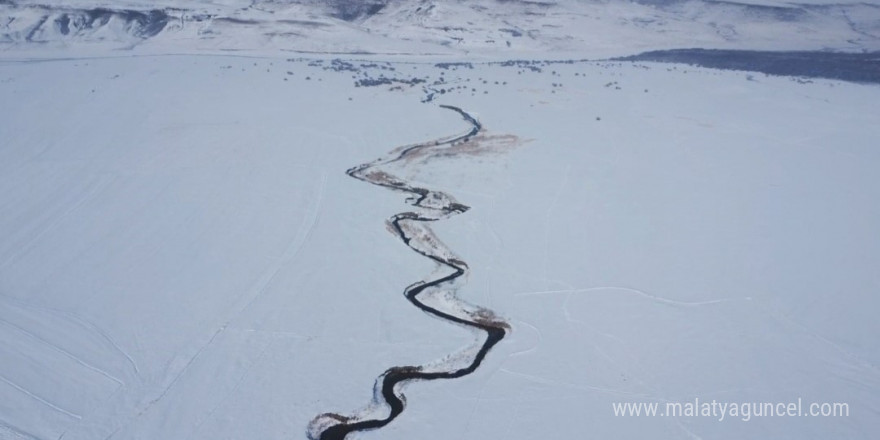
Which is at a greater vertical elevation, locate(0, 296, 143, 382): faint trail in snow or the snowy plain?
the snowy plain

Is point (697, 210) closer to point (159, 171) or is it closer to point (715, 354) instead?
Answer: point (715, 354)

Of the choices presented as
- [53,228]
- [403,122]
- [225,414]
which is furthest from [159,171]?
[225,414]

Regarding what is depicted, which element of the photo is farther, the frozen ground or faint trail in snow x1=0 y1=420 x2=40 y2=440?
the frozen ground

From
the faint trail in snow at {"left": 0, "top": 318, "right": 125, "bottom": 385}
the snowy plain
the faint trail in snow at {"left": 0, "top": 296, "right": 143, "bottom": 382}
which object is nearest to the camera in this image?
the snowy plain

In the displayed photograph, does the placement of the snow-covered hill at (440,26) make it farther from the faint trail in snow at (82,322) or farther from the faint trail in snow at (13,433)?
the faint trail in snow at (13,433)

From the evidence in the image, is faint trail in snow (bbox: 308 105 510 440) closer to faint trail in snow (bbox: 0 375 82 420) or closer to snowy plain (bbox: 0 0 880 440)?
snowy plain (bbox: 0 0 880 440)

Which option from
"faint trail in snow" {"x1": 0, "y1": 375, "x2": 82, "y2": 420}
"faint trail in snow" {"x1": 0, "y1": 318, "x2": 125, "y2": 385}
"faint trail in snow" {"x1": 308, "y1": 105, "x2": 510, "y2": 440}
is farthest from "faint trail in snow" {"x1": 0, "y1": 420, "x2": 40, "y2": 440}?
"faint trail in snow" {"x1": 308, "y1": 105, "x2": 510, "y2": 440}

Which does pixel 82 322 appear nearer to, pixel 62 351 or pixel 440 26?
pixel 62 351

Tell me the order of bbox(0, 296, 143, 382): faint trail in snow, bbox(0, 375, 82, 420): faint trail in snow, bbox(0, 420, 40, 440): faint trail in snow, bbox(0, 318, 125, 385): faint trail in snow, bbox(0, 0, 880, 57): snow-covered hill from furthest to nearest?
bbox(0, 0, 880, 57): snow-covered hill
bbox(0, 296, 143, 382): faint trail in snow
bbox(0, 318, 125, 385): faint trail in snow
bbox(0, 375, 82, 420): faint trail in snow
bbox(0, 420, 40, 440): faint trail in snow
